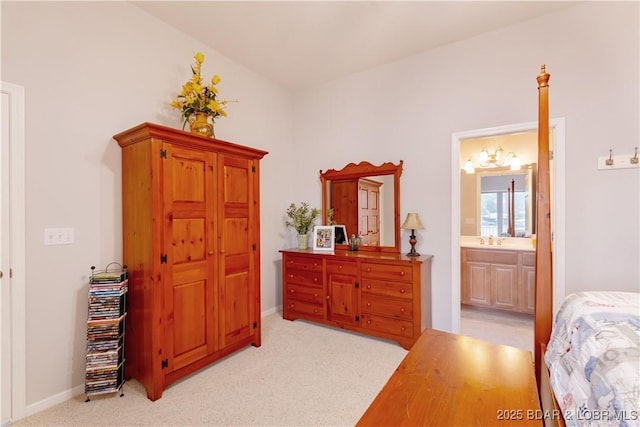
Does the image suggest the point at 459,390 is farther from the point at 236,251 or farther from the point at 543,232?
the point at 236,251

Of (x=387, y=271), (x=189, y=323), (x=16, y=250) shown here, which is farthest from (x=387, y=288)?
(x=16, y=250)

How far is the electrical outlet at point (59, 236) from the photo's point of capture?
1931mm

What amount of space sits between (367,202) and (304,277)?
1116 mm

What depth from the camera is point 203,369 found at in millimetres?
2348

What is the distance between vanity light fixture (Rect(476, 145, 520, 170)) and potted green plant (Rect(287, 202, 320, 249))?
2414 mm

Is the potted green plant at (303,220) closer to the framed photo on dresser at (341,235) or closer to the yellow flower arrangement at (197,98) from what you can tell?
the framed photo on dresser at (341,235)

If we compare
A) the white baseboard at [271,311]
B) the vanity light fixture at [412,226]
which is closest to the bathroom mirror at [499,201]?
the vanity light fixture at [412,226]

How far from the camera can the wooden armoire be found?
1.98 m

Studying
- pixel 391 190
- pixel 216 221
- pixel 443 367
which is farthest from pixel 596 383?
pixel 391 190

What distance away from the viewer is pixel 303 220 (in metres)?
3.68

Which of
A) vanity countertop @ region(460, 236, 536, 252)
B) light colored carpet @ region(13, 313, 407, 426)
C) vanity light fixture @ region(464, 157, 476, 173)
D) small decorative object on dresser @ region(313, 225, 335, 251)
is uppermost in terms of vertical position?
vanity light fixture @ region(464, 157, 476, 173)

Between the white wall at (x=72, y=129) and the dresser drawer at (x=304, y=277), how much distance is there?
169 cm

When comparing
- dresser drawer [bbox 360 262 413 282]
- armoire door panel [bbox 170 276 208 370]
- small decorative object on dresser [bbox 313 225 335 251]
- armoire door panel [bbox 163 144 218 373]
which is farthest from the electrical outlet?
dresser drawer [bbox 360 262 413 282]

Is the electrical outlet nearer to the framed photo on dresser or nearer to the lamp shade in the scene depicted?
the framed photo on dresser
